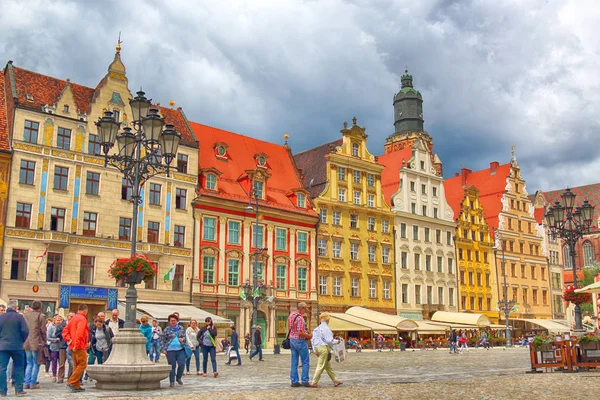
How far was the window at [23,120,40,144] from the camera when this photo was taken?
1363 inches

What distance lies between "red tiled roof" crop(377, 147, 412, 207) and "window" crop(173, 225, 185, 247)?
2001 centimetres

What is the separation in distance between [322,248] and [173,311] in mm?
14792

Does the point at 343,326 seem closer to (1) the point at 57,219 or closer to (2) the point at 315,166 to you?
(2) the point at 315,166

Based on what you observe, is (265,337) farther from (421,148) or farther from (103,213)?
(421,148)

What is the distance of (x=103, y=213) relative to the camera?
36.9 meters

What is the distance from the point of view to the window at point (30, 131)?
34625 mm

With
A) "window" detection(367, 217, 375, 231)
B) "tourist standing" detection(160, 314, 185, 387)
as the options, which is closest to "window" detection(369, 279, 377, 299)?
"window" detection(367, 217, 375, 231)

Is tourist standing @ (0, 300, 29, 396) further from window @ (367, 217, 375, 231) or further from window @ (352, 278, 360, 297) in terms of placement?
window @ (367, 217, 375, 231)

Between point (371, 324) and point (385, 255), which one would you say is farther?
point (385, 255)

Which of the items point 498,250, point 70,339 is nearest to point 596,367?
point 70,339

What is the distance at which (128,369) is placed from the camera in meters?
13.0

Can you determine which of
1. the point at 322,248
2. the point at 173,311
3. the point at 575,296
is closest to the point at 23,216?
the point at 173,311

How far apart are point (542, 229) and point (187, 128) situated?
1635 inches

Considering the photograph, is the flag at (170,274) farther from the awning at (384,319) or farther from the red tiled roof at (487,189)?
the red tiled roof at (487,189)
